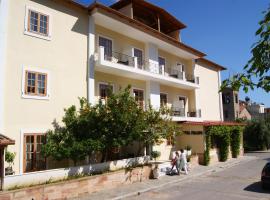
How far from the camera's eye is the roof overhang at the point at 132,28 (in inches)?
677

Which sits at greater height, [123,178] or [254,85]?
[254,85]

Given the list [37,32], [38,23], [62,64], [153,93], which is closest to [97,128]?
[62,64]

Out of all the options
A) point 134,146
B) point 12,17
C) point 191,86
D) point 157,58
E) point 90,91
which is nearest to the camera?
point 12,17

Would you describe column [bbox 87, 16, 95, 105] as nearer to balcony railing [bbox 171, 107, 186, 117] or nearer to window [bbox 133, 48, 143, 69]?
window [bbox 133, 48, 143, 69]

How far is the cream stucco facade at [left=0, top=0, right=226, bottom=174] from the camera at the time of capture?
1312cm

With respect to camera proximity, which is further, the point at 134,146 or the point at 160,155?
the point at 160,155

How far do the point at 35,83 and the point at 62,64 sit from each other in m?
2.08

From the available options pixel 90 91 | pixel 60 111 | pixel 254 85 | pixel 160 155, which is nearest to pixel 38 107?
pixel 60 111

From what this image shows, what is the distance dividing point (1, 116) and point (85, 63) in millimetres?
6066

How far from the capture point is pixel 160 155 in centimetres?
2123

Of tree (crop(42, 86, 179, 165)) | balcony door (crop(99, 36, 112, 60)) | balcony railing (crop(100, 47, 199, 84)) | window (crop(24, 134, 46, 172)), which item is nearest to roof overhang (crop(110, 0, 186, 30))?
balcony railing (crop(100, 47, 199, 84))

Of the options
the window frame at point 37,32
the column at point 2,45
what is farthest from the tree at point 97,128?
the window frame at point 37,32

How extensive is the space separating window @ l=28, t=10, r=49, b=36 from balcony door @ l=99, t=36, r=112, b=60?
15.0 feet

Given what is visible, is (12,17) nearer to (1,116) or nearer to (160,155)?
(1,116)
